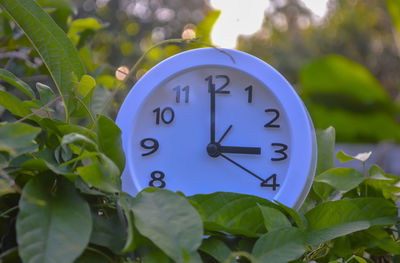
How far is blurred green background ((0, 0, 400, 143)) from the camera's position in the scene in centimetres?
75

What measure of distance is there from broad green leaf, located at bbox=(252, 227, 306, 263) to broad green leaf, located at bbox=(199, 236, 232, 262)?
2cm

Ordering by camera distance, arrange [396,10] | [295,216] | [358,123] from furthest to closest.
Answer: [358,123], [396,10], [295,216]

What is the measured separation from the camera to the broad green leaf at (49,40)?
40 centimetres

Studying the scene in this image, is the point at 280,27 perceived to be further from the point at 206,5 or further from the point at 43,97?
the point at 43,97

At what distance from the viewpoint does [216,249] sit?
0.36 m

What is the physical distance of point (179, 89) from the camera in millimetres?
512

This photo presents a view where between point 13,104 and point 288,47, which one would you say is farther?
point 288,47

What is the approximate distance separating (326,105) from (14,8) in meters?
5.26

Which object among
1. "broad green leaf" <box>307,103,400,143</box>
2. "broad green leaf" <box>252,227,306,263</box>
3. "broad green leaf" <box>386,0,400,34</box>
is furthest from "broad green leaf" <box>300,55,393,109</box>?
"broad green leaf" <box>252,227,306,263</box>

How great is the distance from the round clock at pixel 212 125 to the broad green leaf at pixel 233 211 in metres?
0.08

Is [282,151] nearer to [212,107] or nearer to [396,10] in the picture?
[212,107]

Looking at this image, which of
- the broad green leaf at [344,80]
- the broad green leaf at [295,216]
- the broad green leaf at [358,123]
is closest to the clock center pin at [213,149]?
the broad green leaf at [295,216]

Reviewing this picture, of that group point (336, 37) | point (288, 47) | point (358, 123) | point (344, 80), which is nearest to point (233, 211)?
point (344, 80)

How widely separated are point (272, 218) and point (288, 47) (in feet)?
27.0
